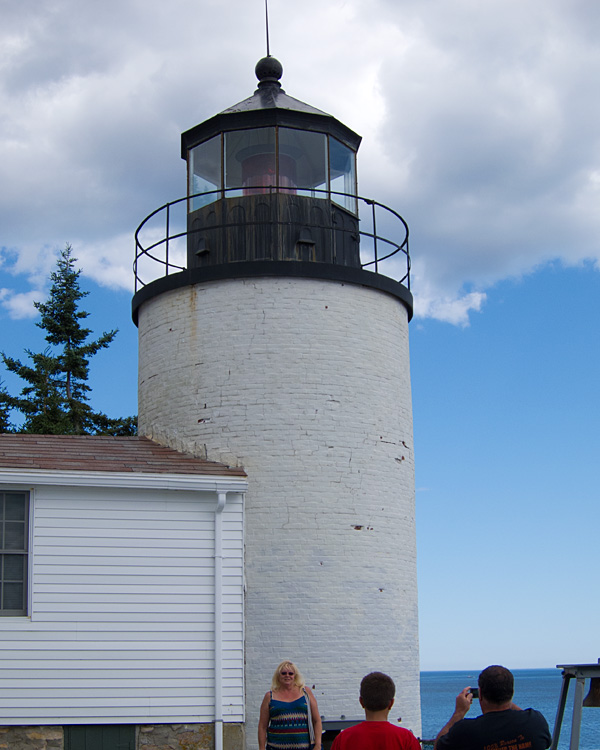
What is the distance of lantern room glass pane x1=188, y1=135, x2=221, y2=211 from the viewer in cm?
1509

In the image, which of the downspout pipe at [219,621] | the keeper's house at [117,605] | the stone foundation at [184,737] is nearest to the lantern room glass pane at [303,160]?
the keeper's house at [117,605]

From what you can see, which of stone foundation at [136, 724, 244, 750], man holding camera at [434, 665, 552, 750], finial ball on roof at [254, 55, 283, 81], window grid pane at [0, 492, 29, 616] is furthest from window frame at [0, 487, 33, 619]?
finial ball on roof at [254, 55, 283, 81]

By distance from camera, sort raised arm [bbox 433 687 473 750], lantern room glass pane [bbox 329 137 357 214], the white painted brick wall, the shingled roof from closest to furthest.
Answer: raised arm [bbox 433 687 473 750], the shingled roof, the white painted brick wall, lantern room glass pane [bbox 329 137 357 214]

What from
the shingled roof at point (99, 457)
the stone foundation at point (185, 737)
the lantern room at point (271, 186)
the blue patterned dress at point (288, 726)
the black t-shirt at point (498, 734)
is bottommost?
the stone foundation at point (185, 737)

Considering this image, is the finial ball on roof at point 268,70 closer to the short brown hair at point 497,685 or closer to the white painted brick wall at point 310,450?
the white painted brick wall at point 310,450

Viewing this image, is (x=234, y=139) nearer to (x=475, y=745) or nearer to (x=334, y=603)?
(x=334, y=603)

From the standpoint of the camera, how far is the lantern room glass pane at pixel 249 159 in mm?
14906

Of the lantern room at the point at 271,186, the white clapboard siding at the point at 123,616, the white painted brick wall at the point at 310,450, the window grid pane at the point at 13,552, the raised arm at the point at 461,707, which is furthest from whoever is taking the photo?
the lantern room at the point at 271,186

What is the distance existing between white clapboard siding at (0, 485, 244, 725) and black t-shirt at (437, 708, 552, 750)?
23.3ft

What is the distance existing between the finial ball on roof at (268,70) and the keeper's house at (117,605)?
7.53 metres

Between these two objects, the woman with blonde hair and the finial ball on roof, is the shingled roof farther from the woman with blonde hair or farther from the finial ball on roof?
the finial ball on roof

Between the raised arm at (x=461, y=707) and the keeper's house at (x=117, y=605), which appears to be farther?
Answer: the keeper's house at (x=117, y=605)

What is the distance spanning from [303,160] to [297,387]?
3.96 meters

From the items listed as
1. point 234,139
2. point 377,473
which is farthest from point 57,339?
point 377,473
